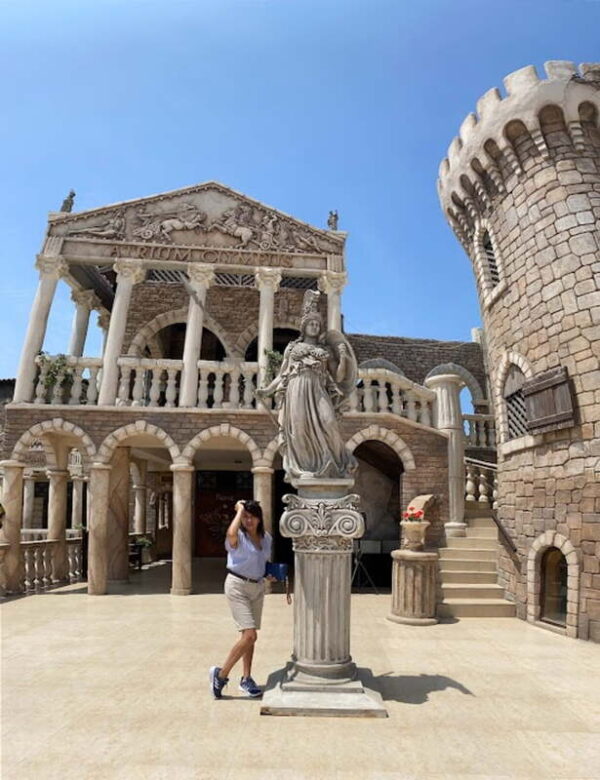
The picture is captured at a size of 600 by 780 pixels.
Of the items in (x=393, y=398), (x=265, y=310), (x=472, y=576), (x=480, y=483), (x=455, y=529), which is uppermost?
(x=265, y=310)

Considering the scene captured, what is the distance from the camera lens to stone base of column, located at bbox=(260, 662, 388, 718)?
4.25 m

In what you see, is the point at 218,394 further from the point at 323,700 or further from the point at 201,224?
the point at 323,700

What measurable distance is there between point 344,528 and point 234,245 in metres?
9.37

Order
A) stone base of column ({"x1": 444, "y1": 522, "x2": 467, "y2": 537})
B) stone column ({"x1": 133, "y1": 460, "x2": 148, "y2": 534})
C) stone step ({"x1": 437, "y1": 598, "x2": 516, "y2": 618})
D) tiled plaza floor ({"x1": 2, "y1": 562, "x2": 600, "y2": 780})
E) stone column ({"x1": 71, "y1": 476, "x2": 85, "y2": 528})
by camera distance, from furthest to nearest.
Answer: stone column ({"x1": 71, "y1": 476, "x2": 85, "y2": 528})
stone column ({"x1": 133, "y1": 460, "x2": 148, "y2": 534})
stone base of column ({"x1": 444, "y1": 522, "x2": 467, "y2": 537})
stone step ({"x1": 437, "y1": 598, "x2": 516, "y2": 618})
tiled plaza floor ({"x1": 2, "y1": 562, "x2": 600, "y2": 780})

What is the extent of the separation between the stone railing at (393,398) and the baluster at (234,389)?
235 cm

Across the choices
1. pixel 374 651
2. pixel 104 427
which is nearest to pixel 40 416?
pixel 104 427

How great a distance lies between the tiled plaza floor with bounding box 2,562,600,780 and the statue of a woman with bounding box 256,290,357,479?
6.55ft

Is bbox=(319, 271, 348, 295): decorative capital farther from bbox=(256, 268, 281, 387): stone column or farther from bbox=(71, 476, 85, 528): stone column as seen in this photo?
bbox=(71, 476, 85, 528): stone column

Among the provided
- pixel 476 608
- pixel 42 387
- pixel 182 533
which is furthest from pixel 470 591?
pixel 42 387

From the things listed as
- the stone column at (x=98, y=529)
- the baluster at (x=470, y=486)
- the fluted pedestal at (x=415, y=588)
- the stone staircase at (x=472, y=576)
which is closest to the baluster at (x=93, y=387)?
the stone column at (x=98, y=529)

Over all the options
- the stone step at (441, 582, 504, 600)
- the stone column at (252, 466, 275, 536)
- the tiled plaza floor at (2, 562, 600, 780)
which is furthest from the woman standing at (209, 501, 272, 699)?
the stone column at (252, 466, 275, 536)

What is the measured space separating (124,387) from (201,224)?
4191 millimetres

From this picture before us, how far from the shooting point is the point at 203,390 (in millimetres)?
11547

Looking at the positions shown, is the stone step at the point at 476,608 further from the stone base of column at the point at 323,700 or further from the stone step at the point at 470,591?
the stone base of column at the point at 323,700
